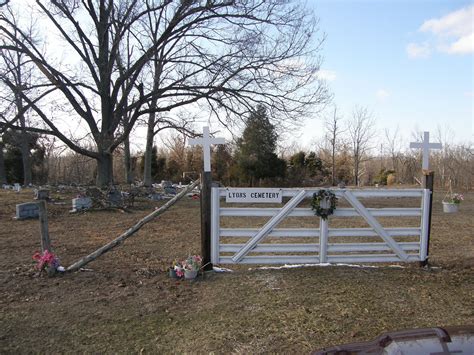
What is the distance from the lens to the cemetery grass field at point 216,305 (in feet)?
11.5

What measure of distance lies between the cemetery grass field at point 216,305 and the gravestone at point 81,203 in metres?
6.27

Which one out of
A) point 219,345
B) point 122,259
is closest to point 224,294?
point 219,345

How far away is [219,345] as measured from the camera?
342 centimetres

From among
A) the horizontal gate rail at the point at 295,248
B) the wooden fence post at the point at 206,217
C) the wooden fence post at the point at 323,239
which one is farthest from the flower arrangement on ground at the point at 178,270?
the wooden fence post at the point at 323,239

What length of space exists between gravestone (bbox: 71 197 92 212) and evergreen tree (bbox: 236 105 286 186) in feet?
36.7

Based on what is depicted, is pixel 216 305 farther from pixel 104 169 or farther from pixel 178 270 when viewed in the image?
pixel 104 169

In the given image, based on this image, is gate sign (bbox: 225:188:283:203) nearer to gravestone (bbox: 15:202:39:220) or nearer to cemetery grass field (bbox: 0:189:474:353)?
cemetery grass field (bbox: 0:189:474:353)

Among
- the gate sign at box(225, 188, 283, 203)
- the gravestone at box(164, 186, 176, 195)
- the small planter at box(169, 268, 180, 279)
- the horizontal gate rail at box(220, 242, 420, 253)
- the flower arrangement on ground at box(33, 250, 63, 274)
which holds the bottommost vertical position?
the small planter at box(169, 268, 180, 279)

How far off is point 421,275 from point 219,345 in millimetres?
3405

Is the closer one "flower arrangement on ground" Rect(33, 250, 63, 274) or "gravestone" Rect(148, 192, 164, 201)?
"flower arrangement on ground" Rect(33, 250, 63, 274)

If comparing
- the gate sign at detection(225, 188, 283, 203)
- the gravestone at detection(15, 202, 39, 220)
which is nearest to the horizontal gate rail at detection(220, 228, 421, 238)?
the gate sign at detection(225, 188, 283, 203)

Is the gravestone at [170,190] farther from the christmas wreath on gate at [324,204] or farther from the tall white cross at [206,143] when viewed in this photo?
the christmas wreath on gate at [324,204]

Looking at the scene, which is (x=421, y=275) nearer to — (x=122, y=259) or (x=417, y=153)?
(x=122, y=259)

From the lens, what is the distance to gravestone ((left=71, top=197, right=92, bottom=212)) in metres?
12.9
